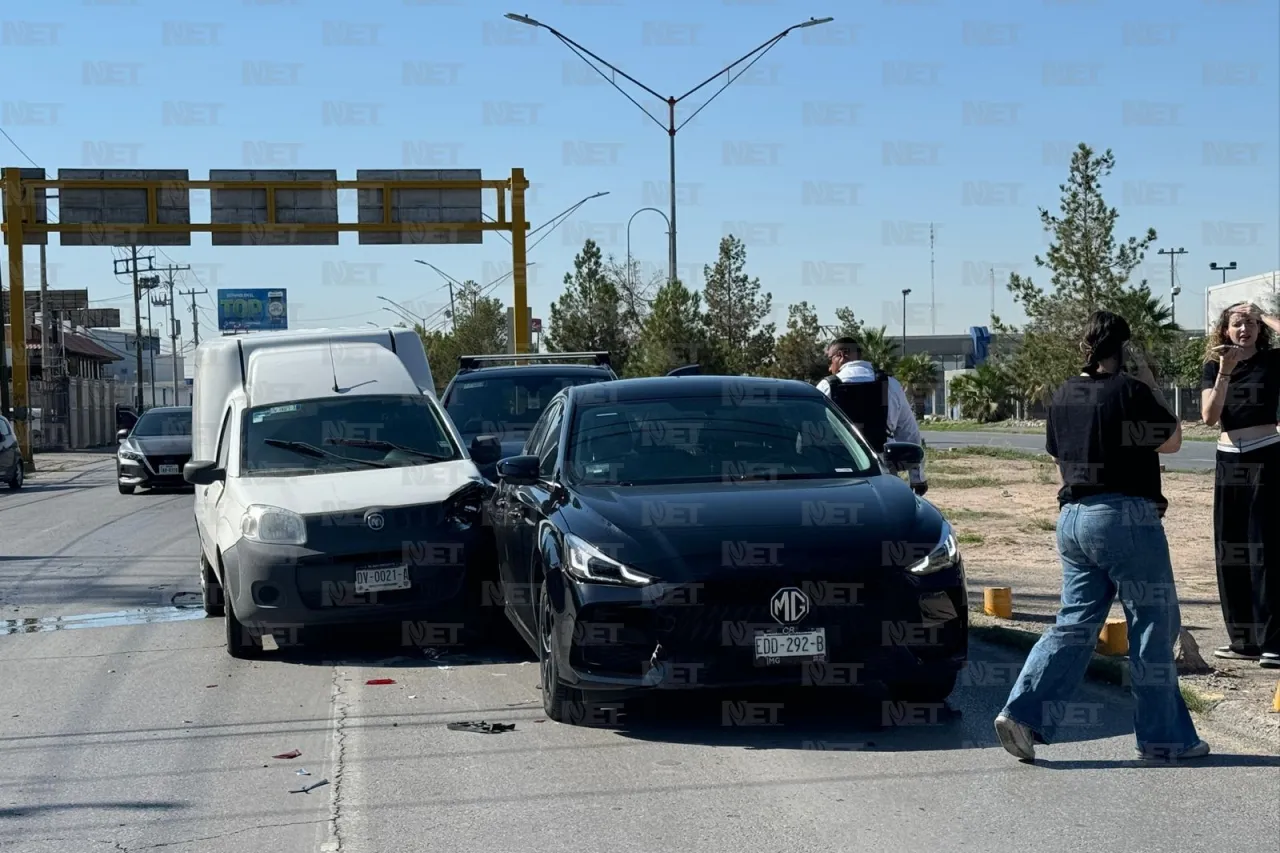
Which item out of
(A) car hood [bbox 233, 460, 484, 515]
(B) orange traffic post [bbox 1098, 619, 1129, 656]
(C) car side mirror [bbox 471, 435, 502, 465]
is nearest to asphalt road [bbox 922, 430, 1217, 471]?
(C) car side mirror [bbox 471, 435, 502, 465]

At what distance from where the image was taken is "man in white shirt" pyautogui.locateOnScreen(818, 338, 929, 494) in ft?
37.0

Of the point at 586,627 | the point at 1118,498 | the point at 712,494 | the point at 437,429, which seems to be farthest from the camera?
the point at 437,429

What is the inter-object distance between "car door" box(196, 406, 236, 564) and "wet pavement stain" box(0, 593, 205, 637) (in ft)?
2.19

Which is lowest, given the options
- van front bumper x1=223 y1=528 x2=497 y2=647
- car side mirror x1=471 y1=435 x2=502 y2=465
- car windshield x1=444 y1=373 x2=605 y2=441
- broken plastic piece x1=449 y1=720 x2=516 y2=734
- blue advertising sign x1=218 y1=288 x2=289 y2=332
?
broken plastic piece x1=449 y1=720 x2=516 y2=734

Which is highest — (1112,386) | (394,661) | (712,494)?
(1112,386)

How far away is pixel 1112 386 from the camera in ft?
20.6

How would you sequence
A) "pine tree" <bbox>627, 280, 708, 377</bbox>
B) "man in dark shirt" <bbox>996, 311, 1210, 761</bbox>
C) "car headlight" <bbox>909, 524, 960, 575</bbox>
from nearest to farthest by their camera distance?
"man in dark shirt" <bbox>996, 311, 1210, 761</bbox>, "car headlight" <bbox>909, 524, 960, 575</bbox>, "pine tree" <bbox>627, 280, 708, 377</bbox>

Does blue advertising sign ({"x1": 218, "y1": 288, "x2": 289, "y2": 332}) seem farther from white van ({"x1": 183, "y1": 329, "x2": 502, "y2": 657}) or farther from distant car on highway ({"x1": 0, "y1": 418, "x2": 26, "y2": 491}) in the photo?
white van ({"x1": 183, "y1": 329, "x2": 502, "y2": 657})

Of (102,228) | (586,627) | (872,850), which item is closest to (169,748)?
(586,627)

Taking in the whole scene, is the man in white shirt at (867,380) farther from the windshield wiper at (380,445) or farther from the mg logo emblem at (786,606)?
the mg logo emblem at (786,606)

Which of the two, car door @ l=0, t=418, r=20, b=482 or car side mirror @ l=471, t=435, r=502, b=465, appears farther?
car door @ l=0, t=418, r=20, b=482

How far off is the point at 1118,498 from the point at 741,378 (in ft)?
10.6

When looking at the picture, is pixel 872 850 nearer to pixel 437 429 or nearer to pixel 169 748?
pixel 169 748

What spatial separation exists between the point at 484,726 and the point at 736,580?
1.55 m
